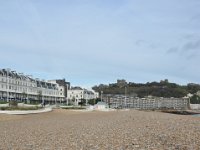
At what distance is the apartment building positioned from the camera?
110188 mm

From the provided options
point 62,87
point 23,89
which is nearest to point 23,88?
point 23,89

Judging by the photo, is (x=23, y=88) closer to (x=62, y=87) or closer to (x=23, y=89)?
(x=23, y=89)

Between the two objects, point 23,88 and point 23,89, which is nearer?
point 23,89

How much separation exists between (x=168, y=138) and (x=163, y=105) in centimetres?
17934

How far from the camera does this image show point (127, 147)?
1459 cm

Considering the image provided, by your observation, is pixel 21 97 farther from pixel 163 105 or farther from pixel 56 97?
pixel 163 105

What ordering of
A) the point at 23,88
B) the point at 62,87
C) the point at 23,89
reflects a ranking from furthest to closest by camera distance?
the point at 62,87 → the point at 23,88 → the point at 23,89

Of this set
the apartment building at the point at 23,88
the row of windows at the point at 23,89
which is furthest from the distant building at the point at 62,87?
the row of windows at the point at 23,89

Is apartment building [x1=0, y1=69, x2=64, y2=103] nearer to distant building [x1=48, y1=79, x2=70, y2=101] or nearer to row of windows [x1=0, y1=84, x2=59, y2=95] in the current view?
row of windows [x1=0, y1=84, x2=59, y2=95]

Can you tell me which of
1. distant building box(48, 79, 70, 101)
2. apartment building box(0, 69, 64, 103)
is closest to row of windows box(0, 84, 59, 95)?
apartment building box(0, 69, 64, 103)

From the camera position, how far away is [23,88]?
4801 inches

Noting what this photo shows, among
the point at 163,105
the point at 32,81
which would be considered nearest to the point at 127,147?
the point at 32,81

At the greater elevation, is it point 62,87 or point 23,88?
point 62,87

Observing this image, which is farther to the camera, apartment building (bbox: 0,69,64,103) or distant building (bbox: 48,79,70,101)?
distant building (bbox: 48,79,70,101)
